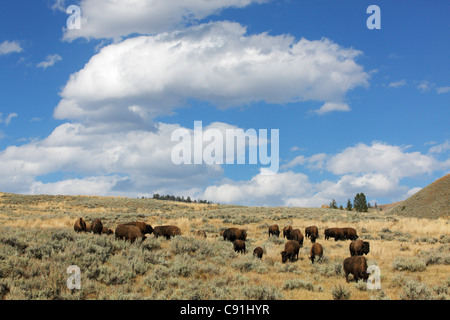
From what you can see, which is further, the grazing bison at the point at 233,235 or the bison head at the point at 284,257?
the grazing bison at the point at 233,235

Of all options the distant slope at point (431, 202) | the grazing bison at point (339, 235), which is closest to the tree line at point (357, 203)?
the distant slope at point (431, 202)

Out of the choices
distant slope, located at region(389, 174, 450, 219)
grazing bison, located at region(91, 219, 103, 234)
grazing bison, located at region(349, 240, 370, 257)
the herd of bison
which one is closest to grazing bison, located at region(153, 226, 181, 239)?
the herd of bison

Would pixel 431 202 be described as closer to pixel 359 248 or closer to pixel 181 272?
pixel 359 248

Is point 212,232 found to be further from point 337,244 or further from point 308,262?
point 308,262

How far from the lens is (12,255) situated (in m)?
11.5

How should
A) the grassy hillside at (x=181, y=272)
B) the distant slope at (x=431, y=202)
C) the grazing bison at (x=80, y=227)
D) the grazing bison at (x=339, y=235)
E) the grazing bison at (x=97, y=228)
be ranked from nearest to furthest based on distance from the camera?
the grassy hillside at (x=181, y=272) < the grazing bison at (x=97, y=228) < the grazing bison at (x=80, y=227) < the grazing bison at (x=339, y=235) < the distant slope at (x=431, y=202)

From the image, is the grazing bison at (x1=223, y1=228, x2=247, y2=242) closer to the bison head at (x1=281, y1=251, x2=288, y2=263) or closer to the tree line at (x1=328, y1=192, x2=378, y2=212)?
the bison head at (x1=281, y1=251, x2=288, y2=263)

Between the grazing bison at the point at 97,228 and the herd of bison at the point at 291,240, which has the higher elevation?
the grazing bison at the point at 97,228

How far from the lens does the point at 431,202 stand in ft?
252

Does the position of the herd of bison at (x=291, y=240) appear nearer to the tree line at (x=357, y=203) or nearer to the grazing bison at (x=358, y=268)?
the grazing bison at (x=358, y=268)

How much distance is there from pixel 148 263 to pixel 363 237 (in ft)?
60.3

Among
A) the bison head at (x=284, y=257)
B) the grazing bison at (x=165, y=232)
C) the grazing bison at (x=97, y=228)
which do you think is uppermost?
the grazing bison at (x=97, y=228)

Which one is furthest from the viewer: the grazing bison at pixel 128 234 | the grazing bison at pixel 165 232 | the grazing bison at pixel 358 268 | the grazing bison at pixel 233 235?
the grazing bison at pixel 233 235

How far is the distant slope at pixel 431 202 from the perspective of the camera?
233 ft
